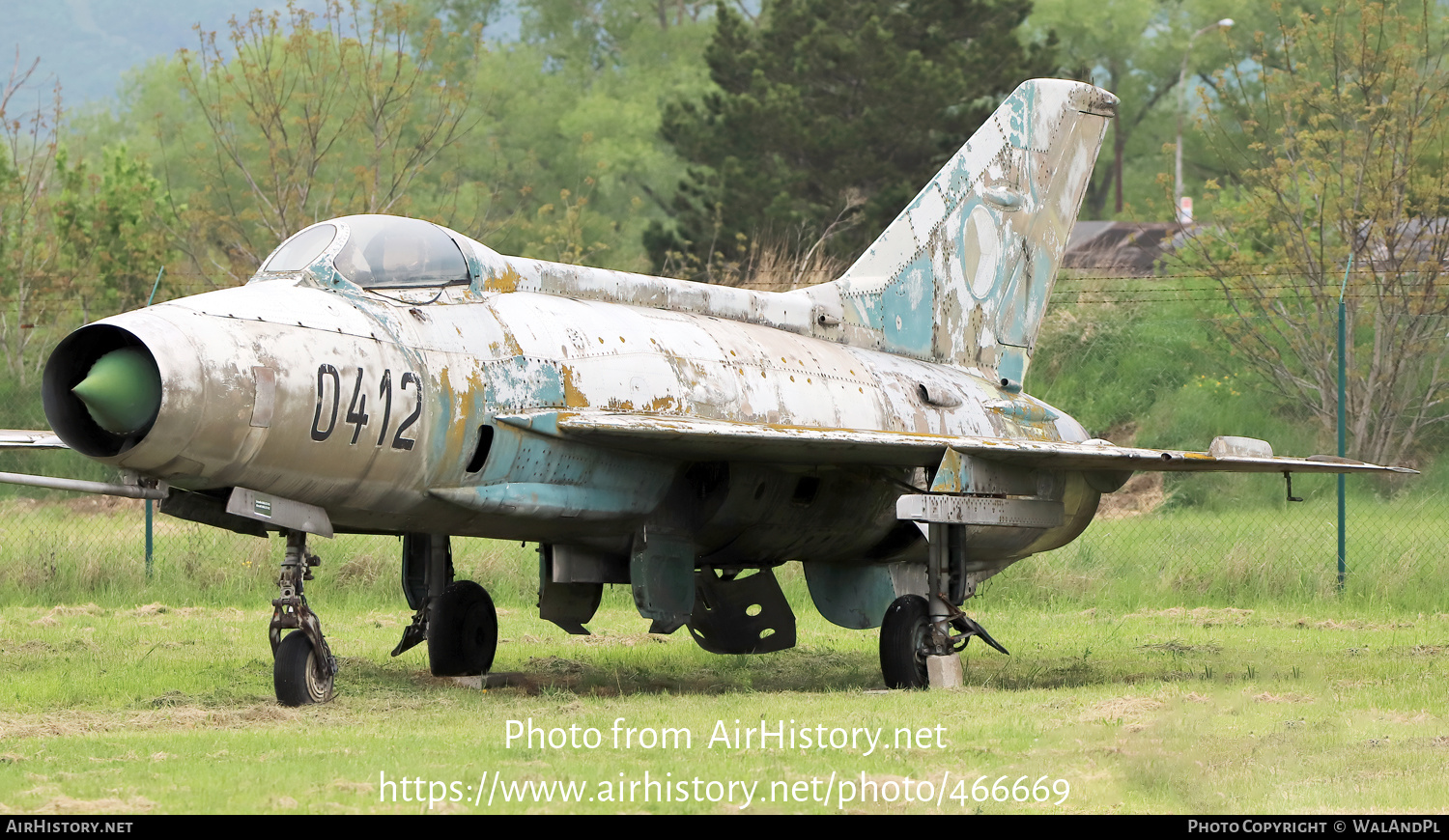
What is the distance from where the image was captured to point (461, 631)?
1209cm

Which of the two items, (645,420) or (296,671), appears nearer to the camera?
(296,671)

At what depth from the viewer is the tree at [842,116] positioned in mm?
38406

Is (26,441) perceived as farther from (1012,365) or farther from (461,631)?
(1012,365)

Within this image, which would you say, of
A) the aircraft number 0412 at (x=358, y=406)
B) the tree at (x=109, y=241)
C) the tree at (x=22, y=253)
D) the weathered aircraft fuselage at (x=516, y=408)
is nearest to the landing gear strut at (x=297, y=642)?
the weathered aircraft fuselage at (x=516, y=408)

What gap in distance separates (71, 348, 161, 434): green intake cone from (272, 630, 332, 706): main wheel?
1.78m

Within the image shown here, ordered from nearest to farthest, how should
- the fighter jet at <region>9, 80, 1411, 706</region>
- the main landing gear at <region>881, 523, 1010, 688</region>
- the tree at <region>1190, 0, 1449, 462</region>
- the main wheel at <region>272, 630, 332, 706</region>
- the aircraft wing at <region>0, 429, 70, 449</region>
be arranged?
the fighter jet at <region>9, 80, 1411, 706</region> → the main wheel at <region>272, 630, 332, 706</region> → the aircraft wing at <region>0, 429, 70, 449</region> → the main landing gear at <region>881, 523, 1010, 688</region> → the tree at <region>1190, 0, 1449, 462</region>

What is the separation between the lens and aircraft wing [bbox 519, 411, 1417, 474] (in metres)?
9.93

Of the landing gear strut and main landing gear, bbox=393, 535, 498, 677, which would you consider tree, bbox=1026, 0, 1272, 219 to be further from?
the landing gear strut

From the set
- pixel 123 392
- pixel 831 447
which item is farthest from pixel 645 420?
pixel 123 392

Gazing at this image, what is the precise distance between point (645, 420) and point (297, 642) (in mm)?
2437

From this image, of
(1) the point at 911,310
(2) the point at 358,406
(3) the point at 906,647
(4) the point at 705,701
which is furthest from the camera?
(1) the point at 911,310

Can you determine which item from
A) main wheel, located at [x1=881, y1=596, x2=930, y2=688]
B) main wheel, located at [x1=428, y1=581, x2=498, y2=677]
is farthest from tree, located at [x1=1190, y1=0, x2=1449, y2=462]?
main wheel, located at [x1=428, y1=581, x2=498, y2=677]

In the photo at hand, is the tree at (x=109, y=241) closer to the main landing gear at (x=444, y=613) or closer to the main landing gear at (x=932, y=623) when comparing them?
the main landing gear at (x=444, y=613)
